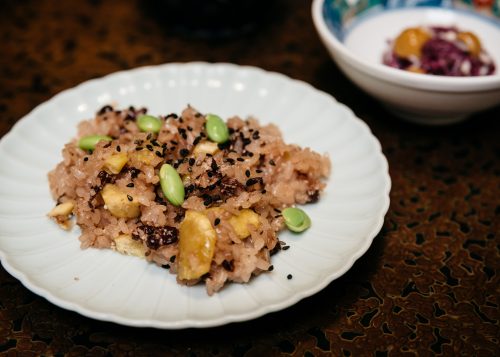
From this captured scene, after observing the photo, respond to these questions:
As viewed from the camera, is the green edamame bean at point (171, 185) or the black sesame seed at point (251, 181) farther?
the black sesame seed at point (251, 181)

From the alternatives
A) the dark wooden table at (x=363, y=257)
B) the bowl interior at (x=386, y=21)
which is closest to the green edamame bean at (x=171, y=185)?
the dark wooden table at (x=363, y=257)

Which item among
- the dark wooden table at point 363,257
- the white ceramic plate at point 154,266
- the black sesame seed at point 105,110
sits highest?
the black sesame seed at point 105,110

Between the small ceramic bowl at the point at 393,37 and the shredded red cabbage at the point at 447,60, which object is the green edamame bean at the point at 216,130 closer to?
the small ceramic bowl at the point at 393,37

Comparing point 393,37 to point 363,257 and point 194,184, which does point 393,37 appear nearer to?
point 363,257

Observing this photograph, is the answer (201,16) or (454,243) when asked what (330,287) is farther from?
(201,16)

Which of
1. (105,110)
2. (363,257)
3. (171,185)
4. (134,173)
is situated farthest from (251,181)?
(105,110)

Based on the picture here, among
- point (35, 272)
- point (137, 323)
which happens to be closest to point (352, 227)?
point (137, 323)

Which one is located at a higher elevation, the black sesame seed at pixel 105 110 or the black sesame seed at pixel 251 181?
the black sesame seed at pixel 251 181
